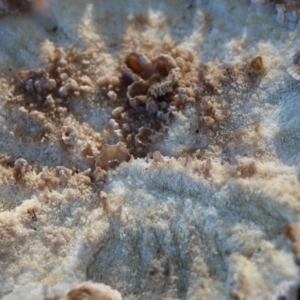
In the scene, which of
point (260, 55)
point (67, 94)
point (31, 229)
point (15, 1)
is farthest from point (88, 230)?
point (15, 1)

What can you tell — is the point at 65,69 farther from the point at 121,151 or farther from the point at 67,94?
the point at 121,151

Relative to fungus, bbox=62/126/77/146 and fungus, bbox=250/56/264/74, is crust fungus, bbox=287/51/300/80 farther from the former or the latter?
fungus, bbox=62/126/77/146

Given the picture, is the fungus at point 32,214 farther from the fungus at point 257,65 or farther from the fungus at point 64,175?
the fungus at point 257,65

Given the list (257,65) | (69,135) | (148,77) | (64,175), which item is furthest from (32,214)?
(257,65)

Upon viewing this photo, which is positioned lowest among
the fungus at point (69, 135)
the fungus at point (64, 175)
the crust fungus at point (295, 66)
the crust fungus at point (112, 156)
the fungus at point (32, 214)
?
the fungus at point (32, 214)

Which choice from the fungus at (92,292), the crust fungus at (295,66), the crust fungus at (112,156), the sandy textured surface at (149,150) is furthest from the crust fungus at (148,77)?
the fungus at (92,292)

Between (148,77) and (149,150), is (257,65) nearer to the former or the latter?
(148,77)

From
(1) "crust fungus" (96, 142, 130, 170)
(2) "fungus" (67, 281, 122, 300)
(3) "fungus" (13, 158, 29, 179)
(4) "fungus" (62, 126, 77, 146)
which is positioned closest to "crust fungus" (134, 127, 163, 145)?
(1) "crust fungus" (96, 142, 130, 170)

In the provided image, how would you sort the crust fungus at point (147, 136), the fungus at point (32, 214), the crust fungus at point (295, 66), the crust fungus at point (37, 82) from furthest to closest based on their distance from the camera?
the crust fungus at point (37, 82) < the crust fungus at point (147, 136) < the crust fungus at point (295, 66) < the fungus at point (32, 214)
